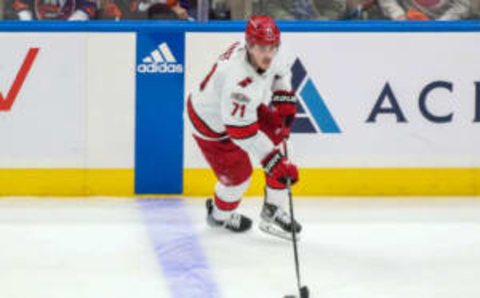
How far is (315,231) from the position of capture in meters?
5.67

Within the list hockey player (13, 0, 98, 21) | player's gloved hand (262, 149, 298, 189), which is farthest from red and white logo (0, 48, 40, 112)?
player's gloved hand (262, 149, 298, 189)

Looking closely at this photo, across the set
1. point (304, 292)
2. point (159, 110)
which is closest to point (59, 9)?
point (159, 110)

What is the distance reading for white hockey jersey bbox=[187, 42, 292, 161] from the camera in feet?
16.4

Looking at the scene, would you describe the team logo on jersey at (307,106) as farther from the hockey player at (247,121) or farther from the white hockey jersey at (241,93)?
the white hockey jersey at (241,93)

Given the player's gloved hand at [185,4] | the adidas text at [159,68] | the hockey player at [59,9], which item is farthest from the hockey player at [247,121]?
the hockey player at [59,9]

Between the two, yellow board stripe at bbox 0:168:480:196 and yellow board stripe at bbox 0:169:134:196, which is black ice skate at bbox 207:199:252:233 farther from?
yellow board stripe at bbox 0:169:134:196

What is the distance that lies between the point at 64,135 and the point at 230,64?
63.2 inches

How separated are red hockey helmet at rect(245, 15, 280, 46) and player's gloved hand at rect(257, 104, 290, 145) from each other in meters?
0.48

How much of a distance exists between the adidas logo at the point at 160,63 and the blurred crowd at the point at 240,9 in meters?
0.23

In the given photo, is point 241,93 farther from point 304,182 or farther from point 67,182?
point 67,182

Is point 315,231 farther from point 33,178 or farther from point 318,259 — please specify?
point 33,178

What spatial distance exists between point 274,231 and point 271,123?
0.58 meters

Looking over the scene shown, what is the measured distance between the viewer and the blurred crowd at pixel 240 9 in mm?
6297

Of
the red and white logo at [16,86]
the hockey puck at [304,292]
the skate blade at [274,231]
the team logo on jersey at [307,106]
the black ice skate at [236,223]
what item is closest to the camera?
the hockey puck at [304,292]
